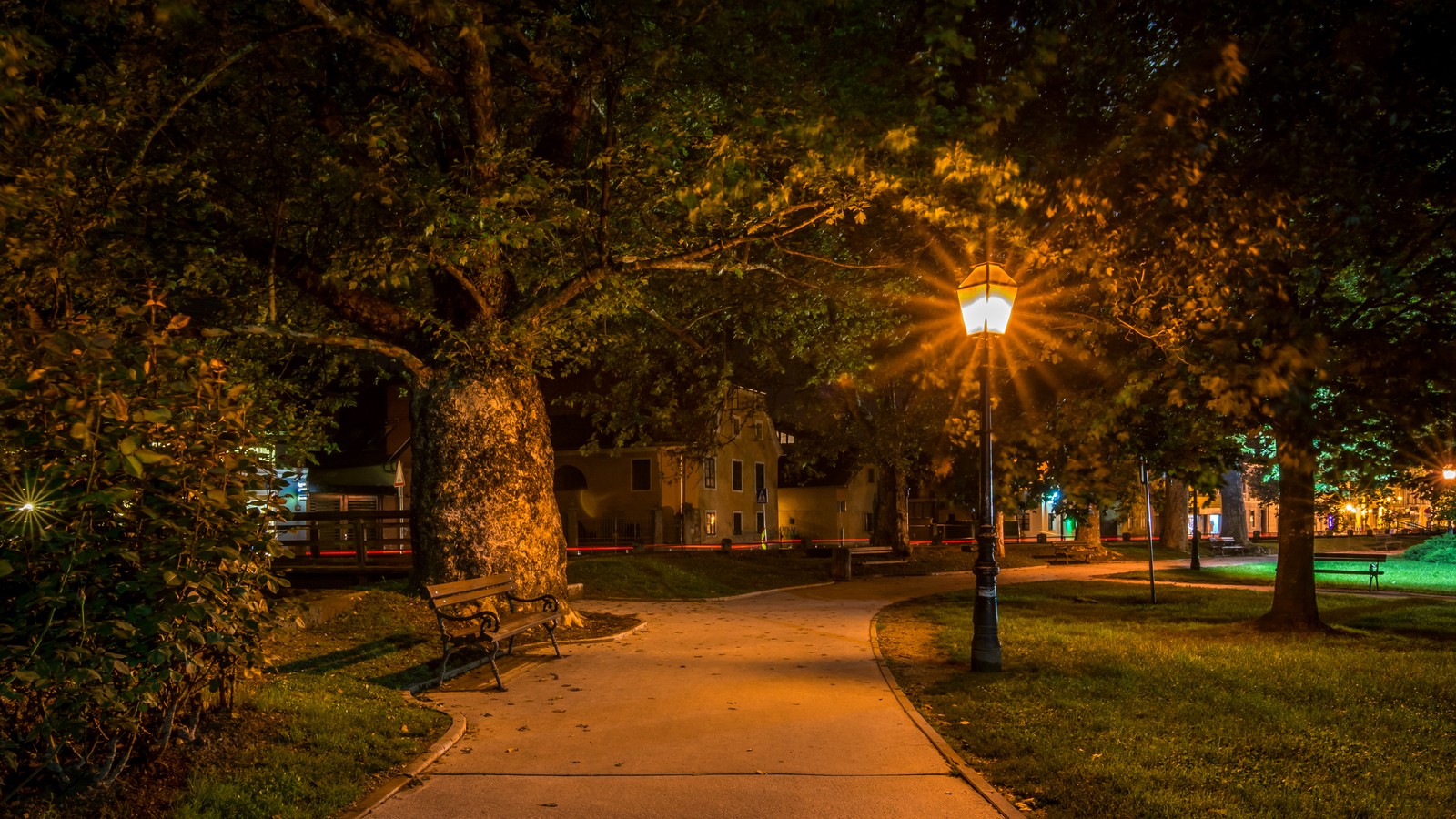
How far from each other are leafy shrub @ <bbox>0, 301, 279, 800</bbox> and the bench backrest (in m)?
4.32

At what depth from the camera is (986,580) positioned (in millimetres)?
11227

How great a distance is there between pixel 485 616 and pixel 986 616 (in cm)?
578

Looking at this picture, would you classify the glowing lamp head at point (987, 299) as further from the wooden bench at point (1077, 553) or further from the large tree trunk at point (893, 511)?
A: the wooden bench at point (1077, 553)

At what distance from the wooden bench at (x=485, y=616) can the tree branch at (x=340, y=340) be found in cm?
348

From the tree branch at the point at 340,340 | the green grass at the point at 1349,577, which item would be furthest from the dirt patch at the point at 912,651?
the green grass at the point at 1349,577

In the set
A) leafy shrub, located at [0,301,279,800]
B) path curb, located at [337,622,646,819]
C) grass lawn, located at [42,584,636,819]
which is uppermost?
leafy shrub, located at [0,301,279,800]

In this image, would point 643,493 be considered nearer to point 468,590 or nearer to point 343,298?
point 343,298

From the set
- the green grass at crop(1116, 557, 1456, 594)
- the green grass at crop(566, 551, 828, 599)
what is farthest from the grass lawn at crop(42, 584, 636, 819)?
the green grass at crop(1116, 557, 1456, 594)

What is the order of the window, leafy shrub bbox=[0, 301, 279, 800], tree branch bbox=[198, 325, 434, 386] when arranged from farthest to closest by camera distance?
the window < tree branch bbox=[198, 325, 434, 386] < leafy shrub bbox=[0, 301, 279, 800]

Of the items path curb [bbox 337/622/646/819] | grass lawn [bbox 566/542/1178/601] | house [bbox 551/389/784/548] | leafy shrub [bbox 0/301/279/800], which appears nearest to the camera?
leafy shrub [bbox 0/301/279/800]

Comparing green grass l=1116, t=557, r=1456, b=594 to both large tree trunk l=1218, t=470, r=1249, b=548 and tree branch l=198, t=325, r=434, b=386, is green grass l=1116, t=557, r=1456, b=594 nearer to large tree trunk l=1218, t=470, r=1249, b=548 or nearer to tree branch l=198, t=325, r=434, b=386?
large tree trunk l=1218, t=470, r=1249, b=548

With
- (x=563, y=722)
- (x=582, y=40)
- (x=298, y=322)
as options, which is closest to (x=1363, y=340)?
(x=563, y=722)

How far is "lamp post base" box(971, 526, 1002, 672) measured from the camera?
1120 cm

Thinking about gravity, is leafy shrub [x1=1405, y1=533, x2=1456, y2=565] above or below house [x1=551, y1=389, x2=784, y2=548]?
below
